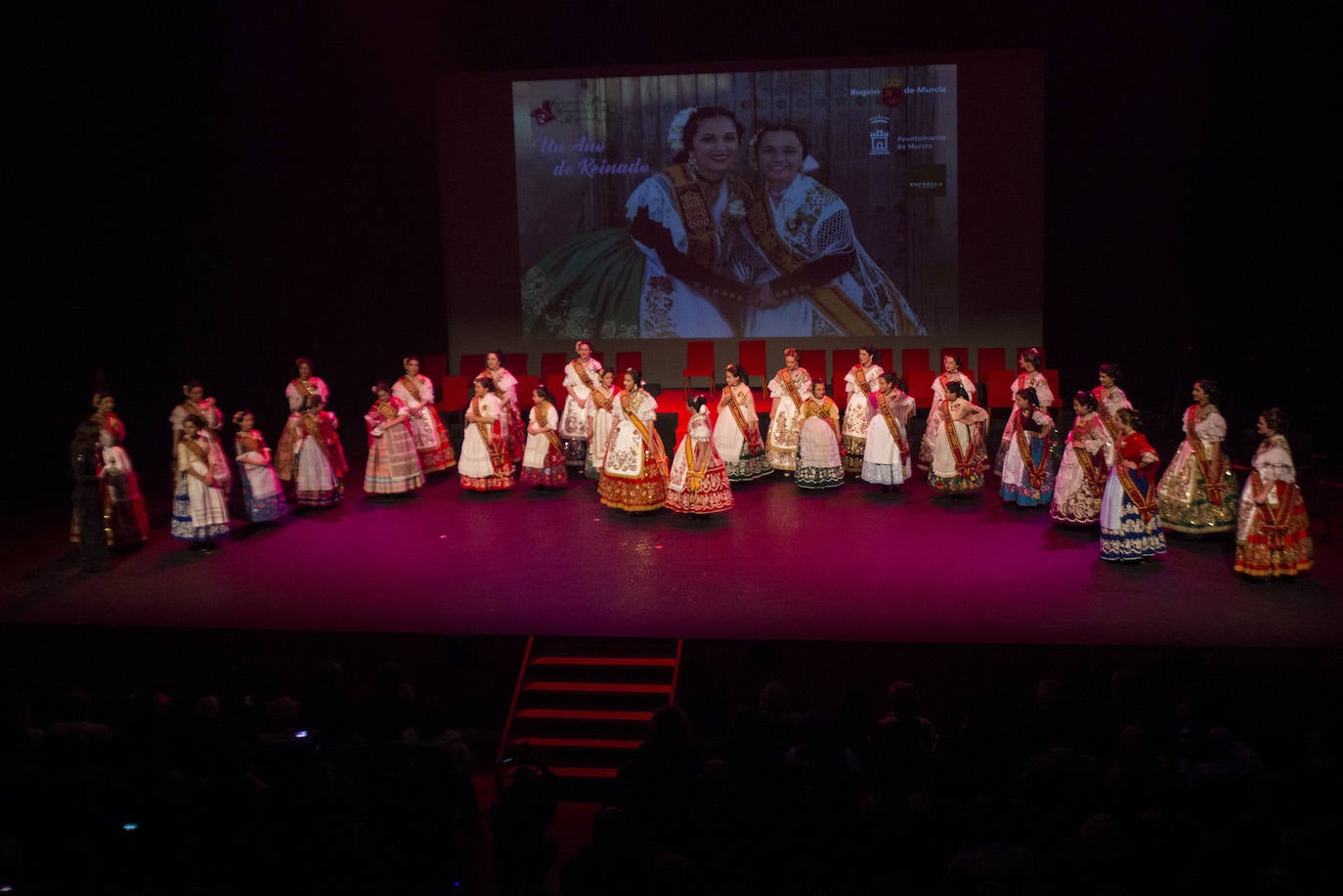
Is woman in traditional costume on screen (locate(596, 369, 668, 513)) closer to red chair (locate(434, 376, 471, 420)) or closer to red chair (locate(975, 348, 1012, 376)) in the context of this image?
red chair (locate(434, 376, 471, 420))

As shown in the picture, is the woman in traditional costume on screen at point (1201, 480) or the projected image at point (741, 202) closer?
the woman in traditional costume on screen at point (1201, 480)

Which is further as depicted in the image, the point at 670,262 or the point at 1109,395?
the point at 670,262

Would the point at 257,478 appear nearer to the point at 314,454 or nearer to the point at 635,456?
the point at 314,454

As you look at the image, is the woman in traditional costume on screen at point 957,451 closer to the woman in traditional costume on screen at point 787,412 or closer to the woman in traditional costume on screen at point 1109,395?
the woman in traditional costume on screen at point 1109,395

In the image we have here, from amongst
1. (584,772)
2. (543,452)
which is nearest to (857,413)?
(543,452)

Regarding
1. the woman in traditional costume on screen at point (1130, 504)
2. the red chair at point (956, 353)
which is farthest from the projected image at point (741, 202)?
the woman in traditional costume on screen at point (1130, 504)

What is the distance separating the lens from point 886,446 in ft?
31.0

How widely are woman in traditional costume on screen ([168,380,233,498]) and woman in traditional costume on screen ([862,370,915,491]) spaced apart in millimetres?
4832

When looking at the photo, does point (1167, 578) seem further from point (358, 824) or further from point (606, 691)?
point (358, 824)

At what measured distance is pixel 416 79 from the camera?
12.4 metres

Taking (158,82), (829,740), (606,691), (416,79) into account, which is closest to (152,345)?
(158,82)

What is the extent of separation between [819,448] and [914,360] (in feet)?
8.78

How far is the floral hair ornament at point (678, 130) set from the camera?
480 inches

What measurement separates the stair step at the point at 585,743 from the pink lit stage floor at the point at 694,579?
2.12 ft
